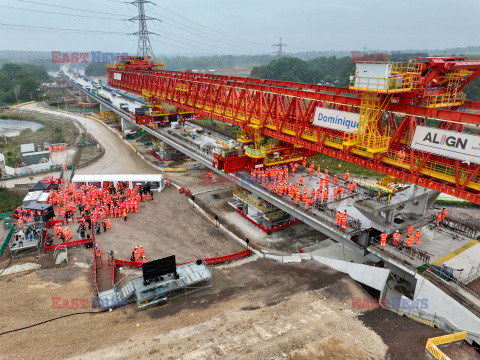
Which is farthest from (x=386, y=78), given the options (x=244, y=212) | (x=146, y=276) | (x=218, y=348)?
(x=244, y=212)

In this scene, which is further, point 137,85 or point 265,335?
point 137,85

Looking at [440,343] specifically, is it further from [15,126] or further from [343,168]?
[15,126]

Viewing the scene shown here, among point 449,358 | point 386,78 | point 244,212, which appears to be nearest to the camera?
point 449,358

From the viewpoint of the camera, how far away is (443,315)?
14.7 meters

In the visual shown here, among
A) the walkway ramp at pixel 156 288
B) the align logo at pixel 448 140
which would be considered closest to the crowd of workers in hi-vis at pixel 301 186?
the walkway ramp at pixel 156 288

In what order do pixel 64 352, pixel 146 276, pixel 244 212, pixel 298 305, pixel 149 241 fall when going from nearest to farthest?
pixel 64 352
pixel 298 305
pixel 146 276
pixel 149 241
pixel 244 212

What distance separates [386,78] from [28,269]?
73.5 feet

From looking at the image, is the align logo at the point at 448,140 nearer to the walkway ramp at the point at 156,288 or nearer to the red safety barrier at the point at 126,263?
the walkway ramp at the point at 156,288

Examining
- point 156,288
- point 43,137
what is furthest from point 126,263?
point 43,137

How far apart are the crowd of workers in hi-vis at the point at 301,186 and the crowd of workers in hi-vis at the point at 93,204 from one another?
455 inches

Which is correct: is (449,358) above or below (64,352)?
above

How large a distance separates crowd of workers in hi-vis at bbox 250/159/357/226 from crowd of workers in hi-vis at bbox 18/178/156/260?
455 inches

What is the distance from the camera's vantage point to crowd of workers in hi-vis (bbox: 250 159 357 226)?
22.8 m

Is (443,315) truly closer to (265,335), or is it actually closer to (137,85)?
(265,335)
